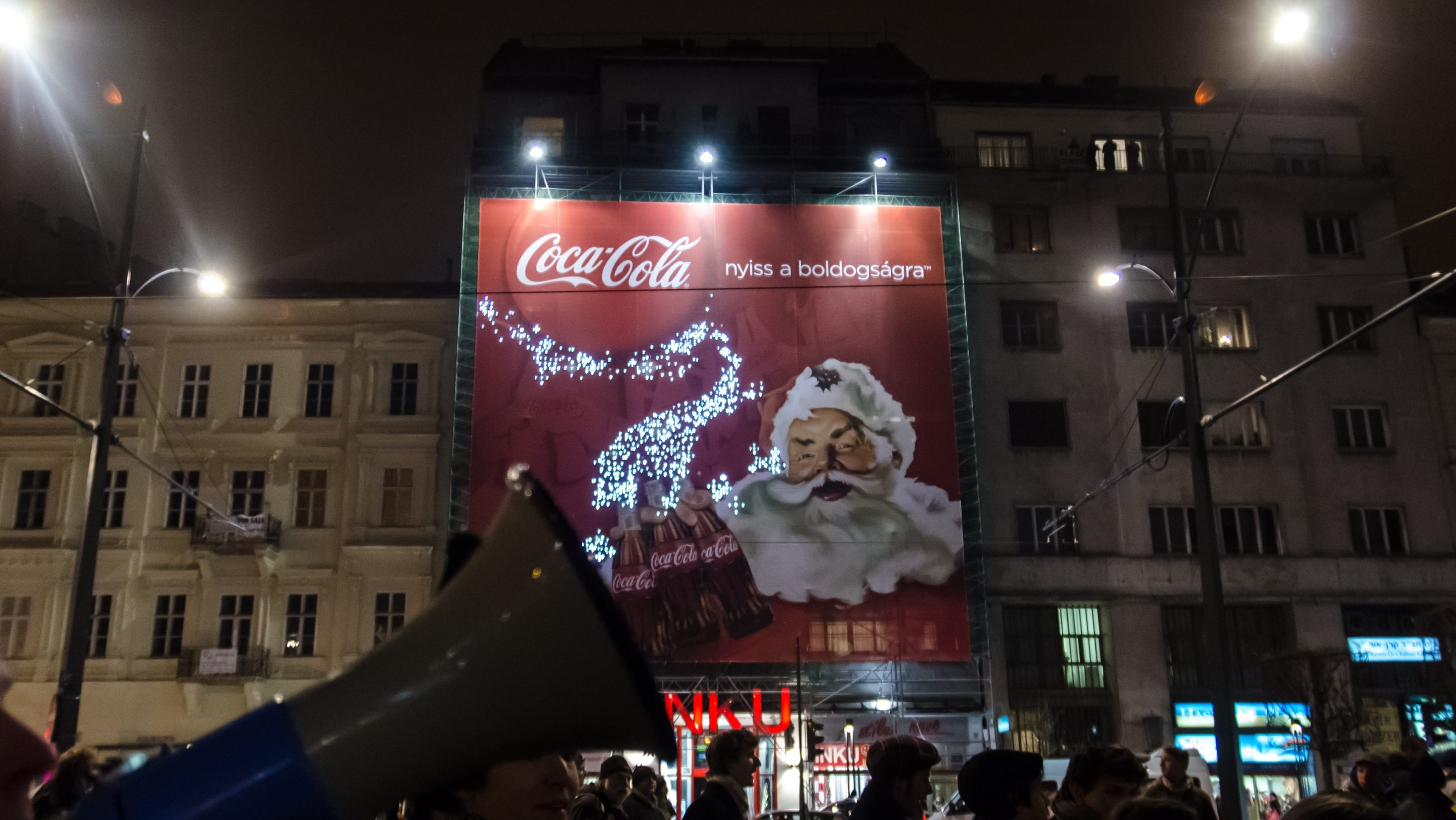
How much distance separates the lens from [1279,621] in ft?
107

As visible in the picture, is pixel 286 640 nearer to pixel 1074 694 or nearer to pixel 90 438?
pixel 90 438

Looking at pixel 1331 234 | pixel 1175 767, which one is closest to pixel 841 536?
pixel 1331 234

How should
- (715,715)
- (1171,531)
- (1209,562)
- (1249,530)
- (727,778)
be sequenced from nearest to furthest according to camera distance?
1. (727,778)
2. (1209,562)
3. (715,715)
4. (1171,531)
5. (1249,530)

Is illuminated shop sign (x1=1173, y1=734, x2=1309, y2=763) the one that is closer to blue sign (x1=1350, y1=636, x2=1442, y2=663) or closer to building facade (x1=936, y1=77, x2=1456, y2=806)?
building facade (x1=936, y1=77, x2=1456, y2=806)

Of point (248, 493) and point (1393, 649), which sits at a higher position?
point (248, 493)

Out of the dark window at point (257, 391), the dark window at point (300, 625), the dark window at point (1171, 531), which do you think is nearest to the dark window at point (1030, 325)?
the dark window at point (1171, 531)

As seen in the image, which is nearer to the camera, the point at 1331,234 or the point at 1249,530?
the point at 1249,530

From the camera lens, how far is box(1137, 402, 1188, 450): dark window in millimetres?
33188

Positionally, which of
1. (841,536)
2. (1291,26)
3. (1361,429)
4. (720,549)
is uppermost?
(1361,429)

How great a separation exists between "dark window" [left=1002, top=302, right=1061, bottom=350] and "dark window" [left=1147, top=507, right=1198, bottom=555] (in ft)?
18.7

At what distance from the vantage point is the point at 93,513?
48.3ft

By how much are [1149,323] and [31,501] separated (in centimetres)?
3290

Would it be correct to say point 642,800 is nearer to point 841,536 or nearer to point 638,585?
point 638,585

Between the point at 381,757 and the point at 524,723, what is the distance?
0.73 ft
